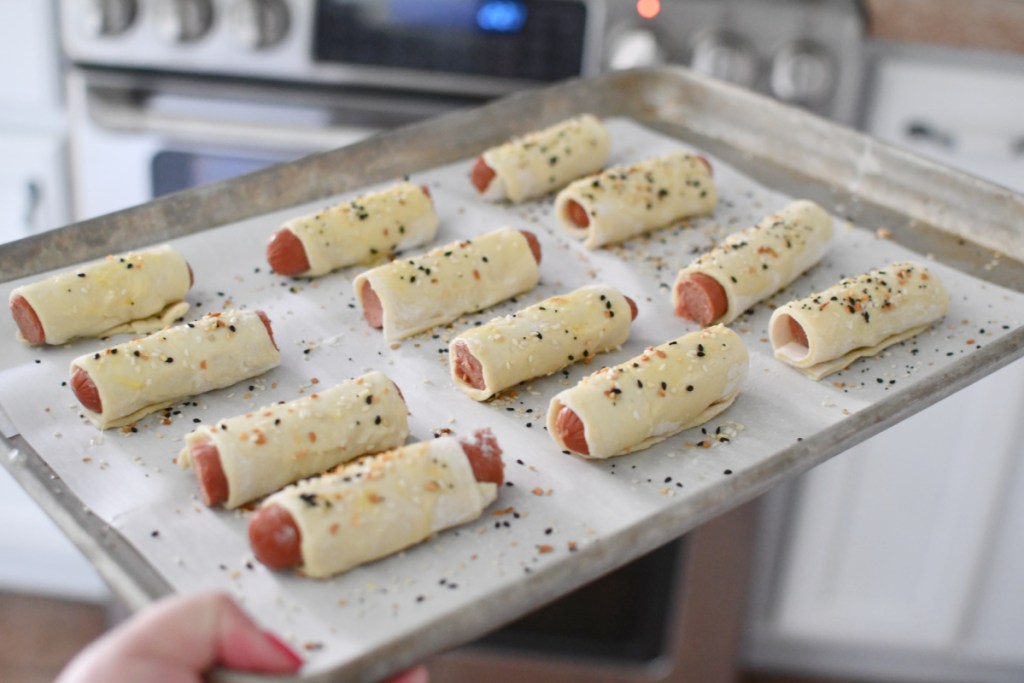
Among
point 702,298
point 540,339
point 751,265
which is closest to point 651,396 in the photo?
point 540,339

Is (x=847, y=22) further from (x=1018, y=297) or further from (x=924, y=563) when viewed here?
(x=924, y=563)

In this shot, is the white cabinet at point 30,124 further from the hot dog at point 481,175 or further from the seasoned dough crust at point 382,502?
the seasoned dough crust at point 382,502

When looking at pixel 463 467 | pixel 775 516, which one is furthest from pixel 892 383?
pixel 775 516

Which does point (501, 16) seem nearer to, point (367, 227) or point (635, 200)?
point (635, 200)

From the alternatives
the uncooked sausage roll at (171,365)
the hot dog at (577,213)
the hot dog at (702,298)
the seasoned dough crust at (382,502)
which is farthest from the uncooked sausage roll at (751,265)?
the uncooked sausage roll at (171,365)

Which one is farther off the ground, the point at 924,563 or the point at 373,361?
the point at 373,361

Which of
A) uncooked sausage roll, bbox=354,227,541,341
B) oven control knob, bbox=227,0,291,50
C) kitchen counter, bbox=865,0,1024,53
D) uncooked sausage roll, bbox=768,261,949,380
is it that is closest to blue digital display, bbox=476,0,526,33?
oven control knob, bbox=227,0,291,50
